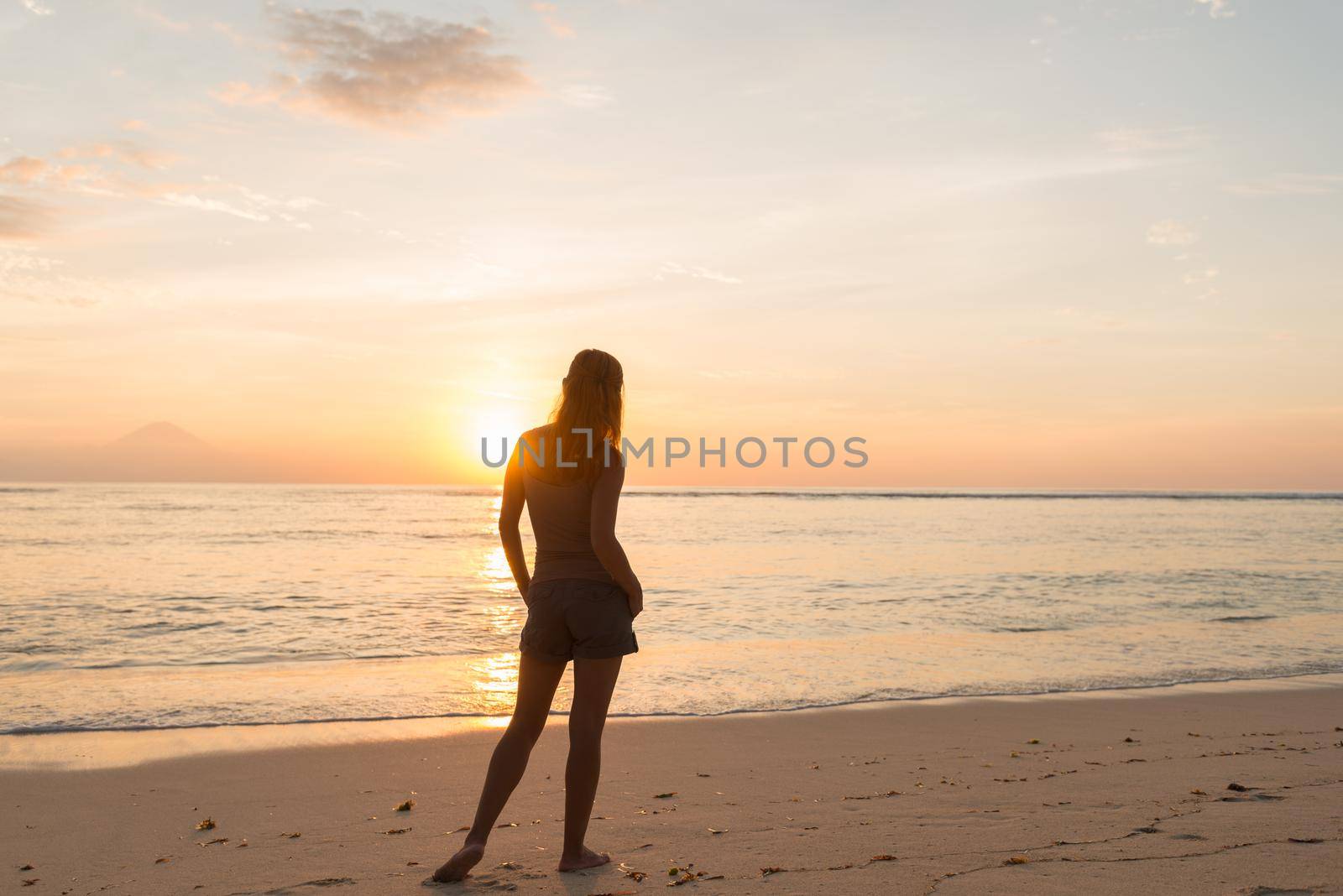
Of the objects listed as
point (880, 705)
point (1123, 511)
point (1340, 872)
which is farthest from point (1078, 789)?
point (1123, 511)

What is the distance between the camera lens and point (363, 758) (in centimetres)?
613

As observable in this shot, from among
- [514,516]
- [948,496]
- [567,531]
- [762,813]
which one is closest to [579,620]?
[567,531]

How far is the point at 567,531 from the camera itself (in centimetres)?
360

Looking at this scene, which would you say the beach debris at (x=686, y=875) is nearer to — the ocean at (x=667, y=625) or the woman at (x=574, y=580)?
the woman at (x=574, y=580)

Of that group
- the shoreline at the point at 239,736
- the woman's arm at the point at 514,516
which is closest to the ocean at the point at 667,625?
the shoreline at the point at 239,736

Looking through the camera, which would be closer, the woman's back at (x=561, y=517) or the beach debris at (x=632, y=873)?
the woman's back at (x=561, y=517)

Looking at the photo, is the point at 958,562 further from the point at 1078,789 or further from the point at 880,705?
the point at 1078,789

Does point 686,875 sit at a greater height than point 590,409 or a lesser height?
lesser

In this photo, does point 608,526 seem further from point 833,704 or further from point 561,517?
point 833,704

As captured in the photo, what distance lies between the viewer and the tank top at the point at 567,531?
3.59 metres

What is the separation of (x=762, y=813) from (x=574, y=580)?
1.95 meters

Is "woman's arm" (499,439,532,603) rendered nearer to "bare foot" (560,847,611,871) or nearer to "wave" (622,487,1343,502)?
"bare foot" (560,847,611,871)

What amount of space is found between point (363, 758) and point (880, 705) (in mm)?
4332

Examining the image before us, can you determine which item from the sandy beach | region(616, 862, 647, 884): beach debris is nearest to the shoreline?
the sandy beach
